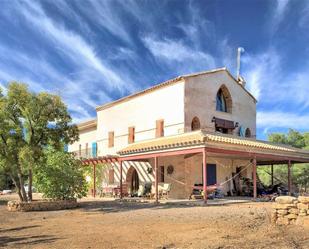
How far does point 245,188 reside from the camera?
2594 centimetres

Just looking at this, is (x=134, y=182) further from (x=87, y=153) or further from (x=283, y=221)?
(x=283, y=221)

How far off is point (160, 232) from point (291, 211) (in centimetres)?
383

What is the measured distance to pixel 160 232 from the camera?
10102 mm

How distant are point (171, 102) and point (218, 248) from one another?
17850mm

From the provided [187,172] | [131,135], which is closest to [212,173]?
[187,172]

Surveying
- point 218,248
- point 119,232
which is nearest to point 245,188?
point 119,232

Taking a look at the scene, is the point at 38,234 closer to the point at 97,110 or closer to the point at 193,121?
the point at 193,121

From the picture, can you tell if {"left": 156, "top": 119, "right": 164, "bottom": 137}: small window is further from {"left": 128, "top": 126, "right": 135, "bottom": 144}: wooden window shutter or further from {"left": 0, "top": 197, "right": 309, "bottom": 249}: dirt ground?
{"left": 0, "top": 197, "right": 309, "bottom": 249}: dirt ground

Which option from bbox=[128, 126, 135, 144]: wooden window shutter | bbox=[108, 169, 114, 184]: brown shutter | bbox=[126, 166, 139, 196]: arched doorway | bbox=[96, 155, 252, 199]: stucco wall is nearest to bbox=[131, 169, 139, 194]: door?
bbox=[126, 166, 139, 196]: arched doorway

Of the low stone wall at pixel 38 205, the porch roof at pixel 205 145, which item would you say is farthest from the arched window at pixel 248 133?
the low stone wall at pixel 38 205

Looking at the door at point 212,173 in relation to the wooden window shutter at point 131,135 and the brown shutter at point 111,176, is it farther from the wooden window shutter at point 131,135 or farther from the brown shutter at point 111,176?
the brown shutter at point 111,176

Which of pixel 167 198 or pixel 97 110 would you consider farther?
pixel 97 110

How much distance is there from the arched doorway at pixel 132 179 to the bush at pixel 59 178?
8.99m

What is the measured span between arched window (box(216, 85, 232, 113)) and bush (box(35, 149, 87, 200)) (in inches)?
470
